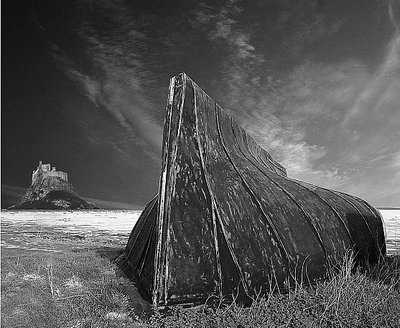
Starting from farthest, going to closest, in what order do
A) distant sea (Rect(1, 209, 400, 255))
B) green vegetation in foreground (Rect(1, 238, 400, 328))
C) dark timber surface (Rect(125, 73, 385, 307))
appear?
1. distant sea (Rect(1, 209, 400, 255))
2. dark timber surface (Rect(125, 73, 385, 307))
3. green vegetation in foreground (Rect(1, 238, 400, 328))

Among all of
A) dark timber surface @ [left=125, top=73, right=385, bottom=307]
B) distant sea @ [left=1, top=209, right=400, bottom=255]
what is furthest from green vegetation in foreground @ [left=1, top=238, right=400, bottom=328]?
distant sea @ [left=1, top=209, right=400, bottom=255]

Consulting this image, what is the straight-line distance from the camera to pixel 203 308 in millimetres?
4820

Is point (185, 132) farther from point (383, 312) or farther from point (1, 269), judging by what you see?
point (1, 269)

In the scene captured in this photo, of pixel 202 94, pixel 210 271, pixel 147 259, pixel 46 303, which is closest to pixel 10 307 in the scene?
pixel 46 303

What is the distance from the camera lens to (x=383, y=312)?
509 centimetres

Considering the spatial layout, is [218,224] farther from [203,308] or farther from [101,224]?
[101,224]

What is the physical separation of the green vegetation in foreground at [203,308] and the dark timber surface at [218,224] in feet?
0.76

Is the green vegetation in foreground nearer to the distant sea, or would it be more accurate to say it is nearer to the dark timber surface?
the dark timber surface

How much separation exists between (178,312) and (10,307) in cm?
345

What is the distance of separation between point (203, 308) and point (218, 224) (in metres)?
1.13

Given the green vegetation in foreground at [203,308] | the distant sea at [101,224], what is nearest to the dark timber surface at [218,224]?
the green vegetation in foreground at [203,308]

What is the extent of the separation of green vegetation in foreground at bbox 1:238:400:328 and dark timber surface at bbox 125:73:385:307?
0.23 metres

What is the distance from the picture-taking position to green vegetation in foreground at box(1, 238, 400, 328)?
4.75 metres

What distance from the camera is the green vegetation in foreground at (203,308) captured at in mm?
4746
